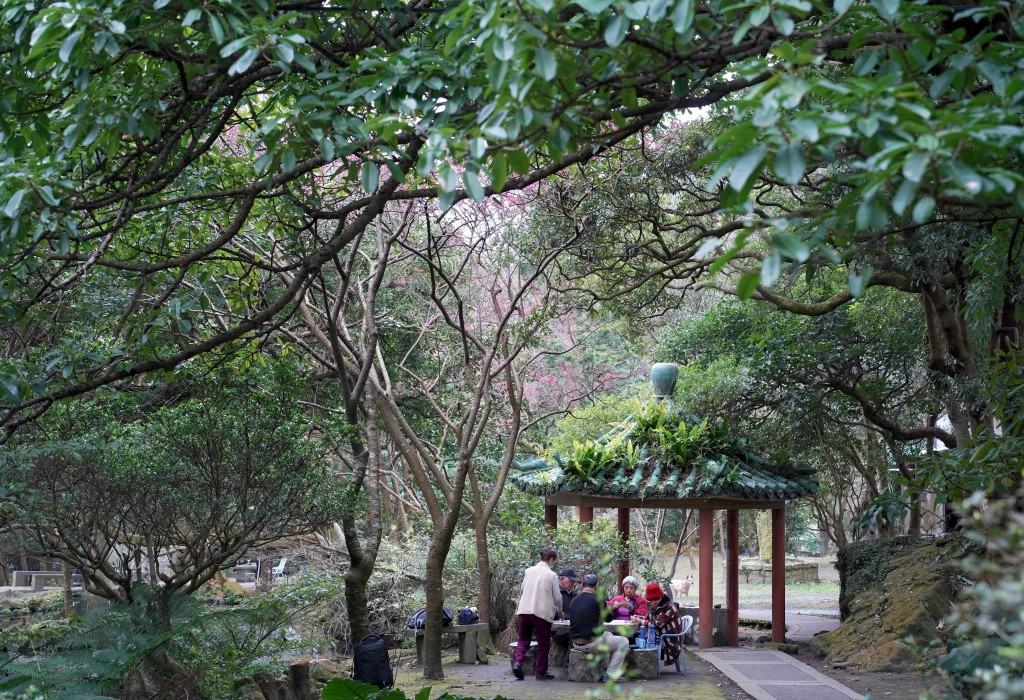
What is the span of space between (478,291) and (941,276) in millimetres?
9815

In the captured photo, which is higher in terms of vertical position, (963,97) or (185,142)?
(185,142)

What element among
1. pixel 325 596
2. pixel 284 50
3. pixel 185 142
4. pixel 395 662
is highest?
pixel 185 142

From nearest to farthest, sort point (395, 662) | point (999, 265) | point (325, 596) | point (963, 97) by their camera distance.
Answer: point (963, 97), point (999, 265), point (325, 596), point (395, 662)

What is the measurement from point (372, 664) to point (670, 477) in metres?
5.55

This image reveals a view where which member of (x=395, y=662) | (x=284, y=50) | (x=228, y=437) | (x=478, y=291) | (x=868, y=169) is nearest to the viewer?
(x=868, y=169)

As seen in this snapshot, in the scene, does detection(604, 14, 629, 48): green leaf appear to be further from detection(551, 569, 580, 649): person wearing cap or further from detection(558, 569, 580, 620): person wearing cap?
detection(551, 569, 580, 649): person wearing cap

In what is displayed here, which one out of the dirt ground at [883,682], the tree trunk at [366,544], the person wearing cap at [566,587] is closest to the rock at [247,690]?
the tree trunk at [366,544]

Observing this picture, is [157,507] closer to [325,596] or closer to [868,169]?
[325,596]

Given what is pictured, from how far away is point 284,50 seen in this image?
4.01 metres

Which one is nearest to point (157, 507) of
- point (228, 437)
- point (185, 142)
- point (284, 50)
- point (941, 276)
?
point (228, 437)

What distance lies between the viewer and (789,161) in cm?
292

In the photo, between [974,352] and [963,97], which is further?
[974,352]

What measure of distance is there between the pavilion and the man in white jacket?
1943 mm

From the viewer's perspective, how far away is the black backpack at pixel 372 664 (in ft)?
30.6
